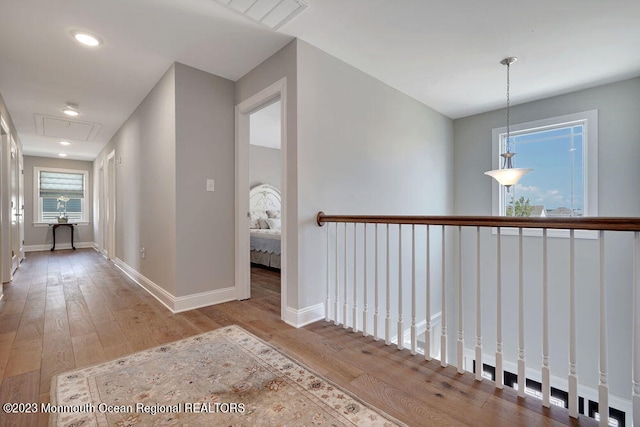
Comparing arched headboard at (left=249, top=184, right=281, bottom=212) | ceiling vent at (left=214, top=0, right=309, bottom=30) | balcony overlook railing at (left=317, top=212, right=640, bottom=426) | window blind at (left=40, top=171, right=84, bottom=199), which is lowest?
balcony overlook railing at (left=317, top=212, right=640, bottom=426)

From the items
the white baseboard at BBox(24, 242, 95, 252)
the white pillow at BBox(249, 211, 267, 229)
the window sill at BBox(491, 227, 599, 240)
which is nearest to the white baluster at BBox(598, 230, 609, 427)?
the window sill at BBox(491, 227, 599, 240)

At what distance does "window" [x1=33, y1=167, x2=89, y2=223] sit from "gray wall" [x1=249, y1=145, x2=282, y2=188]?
483cm

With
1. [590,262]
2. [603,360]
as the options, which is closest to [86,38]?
[603,360]

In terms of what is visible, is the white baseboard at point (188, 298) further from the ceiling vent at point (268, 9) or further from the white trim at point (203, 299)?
the ceiling vent at point (268, 9)

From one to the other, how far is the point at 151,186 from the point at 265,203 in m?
3.14

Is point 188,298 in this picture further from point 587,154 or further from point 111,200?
point 587,154

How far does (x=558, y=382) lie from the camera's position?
3648 millimetres

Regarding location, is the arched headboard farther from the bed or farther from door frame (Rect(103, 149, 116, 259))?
door frame (Rect(103, 149, 116, 259))

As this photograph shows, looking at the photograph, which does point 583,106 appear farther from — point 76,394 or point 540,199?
point 76,394

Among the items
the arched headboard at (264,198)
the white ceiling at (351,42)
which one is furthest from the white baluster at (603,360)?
the arched headboard at (264,198)

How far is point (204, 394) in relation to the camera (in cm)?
147

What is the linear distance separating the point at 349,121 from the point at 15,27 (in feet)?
9.03

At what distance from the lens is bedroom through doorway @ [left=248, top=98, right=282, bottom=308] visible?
414cm

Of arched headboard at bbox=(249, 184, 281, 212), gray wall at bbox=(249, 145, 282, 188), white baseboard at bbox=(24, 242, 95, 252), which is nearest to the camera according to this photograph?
arched headboard at bbox=(249, 184, 281, 212)
